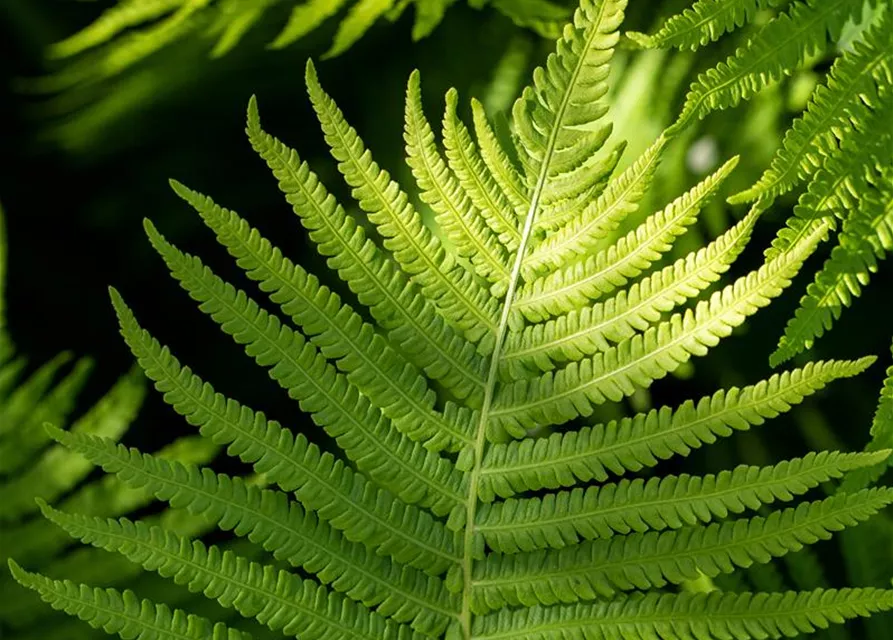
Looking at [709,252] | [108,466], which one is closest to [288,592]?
[108,466]

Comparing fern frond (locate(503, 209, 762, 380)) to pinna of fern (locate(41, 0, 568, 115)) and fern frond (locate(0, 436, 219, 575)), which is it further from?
fern frond (locate(0, 436, 219, 575))

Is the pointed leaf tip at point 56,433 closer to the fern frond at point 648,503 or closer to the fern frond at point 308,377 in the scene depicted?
the fern frond at point 308,377

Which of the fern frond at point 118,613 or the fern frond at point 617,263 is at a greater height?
the fern frond at point 617,263

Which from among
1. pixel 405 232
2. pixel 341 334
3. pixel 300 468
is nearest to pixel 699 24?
pixel 405 232

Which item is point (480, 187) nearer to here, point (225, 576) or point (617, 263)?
point (617, 263)

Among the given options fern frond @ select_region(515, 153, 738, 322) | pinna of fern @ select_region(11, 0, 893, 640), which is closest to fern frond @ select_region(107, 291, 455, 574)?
pinna of fern @ select_region(11, 0, 893, 640)

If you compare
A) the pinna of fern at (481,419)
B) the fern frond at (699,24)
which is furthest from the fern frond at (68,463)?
the fern frond at (699,24)
